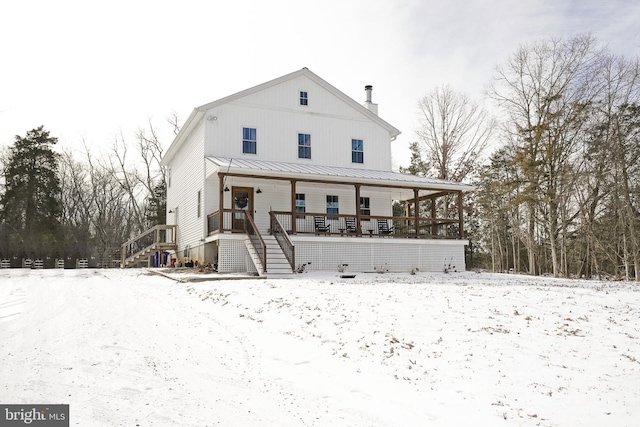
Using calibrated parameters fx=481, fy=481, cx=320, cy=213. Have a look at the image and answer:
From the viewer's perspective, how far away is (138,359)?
6.91 metres

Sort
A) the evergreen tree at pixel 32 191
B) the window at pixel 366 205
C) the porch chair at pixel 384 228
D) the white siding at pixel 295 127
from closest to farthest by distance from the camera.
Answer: the white siding at pixel 295 127 < the porch chair at pixel 384 228 < the window at pixel 366 205 < the evergreen tree at pixel 32 191

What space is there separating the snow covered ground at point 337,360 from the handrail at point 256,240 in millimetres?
5401

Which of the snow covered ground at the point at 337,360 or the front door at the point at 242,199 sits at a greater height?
the front door at the point at 242,199

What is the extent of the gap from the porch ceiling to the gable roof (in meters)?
2.57

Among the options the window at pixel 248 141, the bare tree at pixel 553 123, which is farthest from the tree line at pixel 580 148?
the window at pixel 248 141

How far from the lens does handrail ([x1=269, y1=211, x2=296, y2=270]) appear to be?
57.3 feet

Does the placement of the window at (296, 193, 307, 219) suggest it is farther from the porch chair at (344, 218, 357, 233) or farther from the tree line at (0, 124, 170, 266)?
the tree line at (0, 124, 170, 266)

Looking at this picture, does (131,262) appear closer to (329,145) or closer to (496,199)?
(329,145)

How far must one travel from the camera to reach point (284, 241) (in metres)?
18.3

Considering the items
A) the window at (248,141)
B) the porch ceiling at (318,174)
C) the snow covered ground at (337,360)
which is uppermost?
the window at (248,141)

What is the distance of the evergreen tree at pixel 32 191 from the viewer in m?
39.0

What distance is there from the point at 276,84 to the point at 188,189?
265 inches

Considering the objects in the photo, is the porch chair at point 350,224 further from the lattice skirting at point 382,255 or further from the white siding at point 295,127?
the white siding at point 295,127

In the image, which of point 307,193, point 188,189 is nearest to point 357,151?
point 307,193
